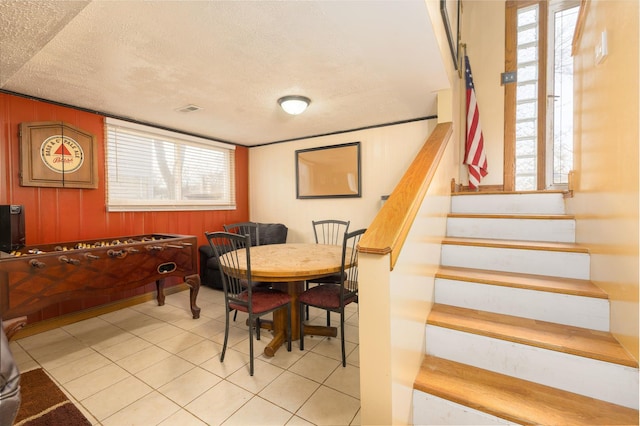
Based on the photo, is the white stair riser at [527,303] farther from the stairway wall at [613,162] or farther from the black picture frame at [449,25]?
the black picture frame at [449,25]

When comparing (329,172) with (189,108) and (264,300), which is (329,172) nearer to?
(189,108)

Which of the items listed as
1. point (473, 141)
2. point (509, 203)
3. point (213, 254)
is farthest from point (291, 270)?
point (473, 141)

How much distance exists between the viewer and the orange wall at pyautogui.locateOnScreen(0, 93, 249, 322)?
271cm

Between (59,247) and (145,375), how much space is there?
62.4 inches

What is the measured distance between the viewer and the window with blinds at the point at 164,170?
3.49m

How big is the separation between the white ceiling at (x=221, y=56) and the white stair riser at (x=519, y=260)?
4.97 feet

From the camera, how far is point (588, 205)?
179cm

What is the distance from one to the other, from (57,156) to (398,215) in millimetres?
3524

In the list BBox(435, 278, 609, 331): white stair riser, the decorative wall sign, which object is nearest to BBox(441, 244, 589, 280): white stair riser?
BBox(435, 278, 609, 331): white stair riser

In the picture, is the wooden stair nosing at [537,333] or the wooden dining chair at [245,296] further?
the wooden dining chair at [245,296]

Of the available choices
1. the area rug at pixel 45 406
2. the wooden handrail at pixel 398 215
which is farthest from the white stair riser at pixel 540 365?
the area rug at pixel 45 406

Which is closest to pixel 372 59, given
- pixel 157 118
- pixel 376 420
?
pixel 376 420

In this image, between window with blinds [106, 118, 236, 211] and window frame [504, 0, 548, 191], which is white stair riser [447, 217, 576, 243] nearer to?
window frame [504, 0, 548, 191]

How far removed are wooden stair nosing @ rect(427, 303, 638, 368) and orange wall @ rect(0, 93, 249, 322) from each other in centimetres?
359
